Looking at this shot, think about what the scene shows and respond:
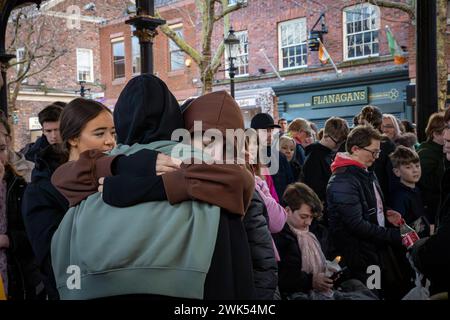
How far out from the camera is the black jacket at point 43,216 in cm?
224

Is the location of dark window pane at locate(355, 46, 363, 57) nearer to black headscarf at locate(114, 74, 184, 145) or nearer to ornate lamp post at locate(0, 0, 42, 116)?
ornate lamp post at locate(0, 0, 42, 116)

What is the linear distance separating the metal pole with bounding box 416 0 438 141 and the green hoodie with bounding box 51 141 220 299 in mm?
4806

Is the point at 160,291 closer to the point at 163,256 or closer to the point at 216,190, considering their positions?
the point at 163,256

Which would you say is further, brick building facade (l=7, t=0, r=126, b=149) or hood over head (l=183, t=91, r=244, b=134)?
brick building facade (l=7, t=0, r=126, b=149)

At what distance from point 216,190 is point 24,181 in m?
1.97

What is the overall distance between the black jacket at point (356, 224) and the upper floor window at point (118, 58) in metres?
24.3

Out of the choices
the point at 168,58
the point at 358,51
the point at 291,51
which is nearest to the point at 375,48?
the point at 358,51

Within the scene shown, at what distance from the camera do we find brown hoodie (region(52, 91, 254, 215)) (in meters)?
1.63

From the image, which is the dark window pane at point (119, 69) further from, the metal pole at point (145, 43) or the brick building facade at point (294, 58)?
the metal pole at point (145, 43)

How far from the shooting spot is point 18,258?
3133mm

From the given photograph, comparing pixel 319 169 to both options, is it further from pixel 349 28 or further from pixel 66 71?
pixel 66 71

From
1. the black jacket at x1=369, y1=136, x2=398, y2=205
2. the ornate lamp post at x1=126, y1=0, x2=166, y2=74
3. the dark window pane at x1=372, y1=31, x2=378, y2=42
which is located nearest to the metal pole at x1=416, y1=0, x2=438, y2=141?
the black jacket at x1=369, y1=136, x2=398, y2=205

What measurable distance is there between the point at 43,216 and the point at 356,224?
2.52 metres

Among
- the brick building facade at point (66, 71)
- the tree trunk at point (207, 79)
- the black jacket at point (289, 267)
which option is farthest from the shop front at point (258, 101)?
the black jacket at point (289, 267)
